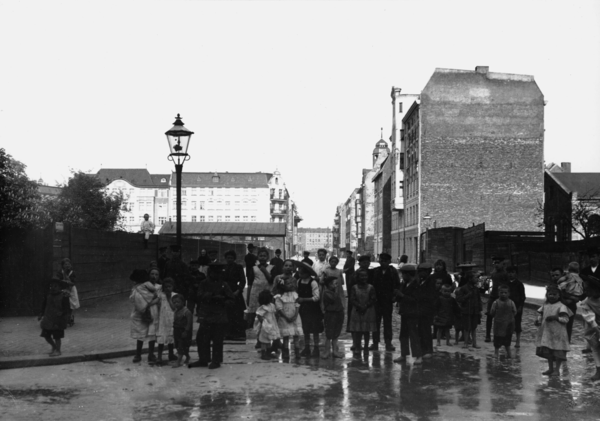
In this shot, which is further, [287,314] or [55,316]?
[287,314]

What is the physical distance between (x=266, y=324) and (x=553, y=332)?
163 inches

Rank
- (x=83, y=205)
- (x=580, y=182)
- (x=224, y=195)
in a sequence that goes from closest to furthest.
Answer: (x=580, y=182)
(x=83, y=205)
(x=224, y=195)

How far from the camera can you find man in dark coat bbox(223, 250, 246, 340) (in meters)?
11.4

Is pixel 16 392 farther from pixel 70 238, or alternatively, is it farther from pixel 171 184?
pixel 171 184

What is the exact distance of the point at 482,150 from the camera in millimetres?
51625

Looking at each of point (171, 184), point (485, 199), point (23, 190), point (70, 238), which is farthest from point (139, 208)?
point (70, 238)

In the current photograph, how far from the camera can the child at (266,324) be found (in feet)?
31.9

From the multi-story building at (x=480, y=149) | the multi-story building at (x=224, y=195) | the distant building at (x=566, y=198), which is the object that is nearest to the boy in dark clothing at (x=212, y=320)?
the distant building at (x=566, y=198)

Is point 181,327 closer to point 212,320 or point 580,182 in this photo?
point 212,320

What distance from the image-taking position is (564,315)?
28.6 ft

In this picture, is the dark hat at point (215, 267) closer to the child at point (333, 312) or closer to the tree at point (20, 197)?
the child at point (333, 312)

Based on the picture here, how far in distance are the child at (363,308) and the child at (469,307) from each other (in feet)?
6.98

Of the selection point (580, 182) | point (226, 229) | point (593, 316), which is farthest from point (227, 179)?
point (593, 316)

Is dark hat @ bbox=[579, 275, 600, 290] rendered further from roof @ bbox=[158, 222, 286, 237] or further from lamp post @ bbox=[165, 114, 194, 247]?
roof @ bbox=[158, 222, 286, 237]
